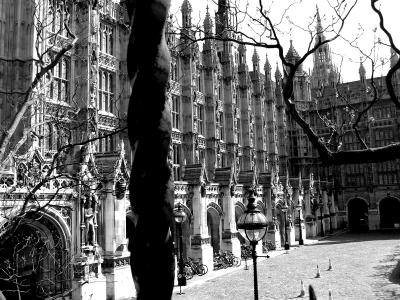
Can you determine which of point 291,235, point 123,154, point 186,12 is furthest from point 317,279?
point 186,12

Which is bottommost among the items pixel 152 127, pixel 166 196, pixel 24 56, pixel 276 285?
pixel 276 285

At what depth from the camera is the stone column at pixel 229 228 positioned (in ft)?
93.8

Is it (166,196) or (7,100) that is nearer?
(166,196)

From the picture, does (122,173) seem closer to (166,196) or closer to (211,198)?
(211,198)

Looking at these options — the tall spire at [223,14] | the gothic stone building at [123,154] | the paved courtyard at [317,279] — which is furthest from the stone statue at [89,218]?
the tall spire at [223,14]

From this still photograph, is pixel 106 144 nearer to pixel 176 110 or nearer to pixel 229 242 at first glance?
pixel 176 110

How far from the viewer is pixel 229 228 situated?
1133 inches

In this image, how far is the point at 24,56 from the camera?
2011cm

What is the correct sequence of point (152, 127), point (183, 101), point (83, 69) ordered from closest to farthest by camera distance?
point (152, 127) → point (83, 69) → point (183, 101)

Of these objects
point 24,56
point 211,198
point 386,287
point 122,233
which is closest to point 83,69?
point 24,56

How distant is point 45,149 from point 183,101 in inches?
548

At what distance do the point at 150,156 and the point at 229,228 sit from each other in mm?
27851

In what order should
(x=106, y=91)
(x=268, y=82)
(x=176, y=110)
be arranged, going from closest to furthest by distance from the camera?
(x=106, y=91)
(x=176, y=110)
(x=268, y=82)

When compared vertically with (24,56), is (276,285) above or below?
below
